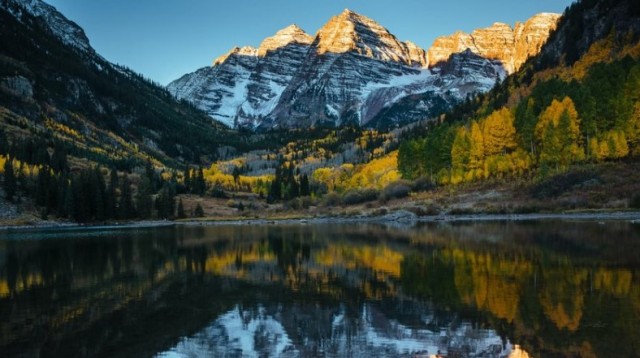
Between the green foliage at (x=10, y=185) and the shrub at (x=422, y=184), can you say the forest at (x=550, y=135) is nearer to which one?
the shrub at (x=422, y=184)

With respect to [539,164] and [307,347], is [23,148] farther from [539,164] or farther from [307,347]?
[307,347]

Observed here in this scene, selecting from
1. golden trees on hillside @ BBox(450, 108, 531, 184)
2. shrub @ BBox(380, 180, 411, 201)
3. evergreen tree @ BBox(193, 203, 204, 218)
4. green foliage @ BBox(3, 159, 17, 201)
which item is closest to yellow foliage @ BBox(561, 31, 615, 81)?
golden trees on hillside @ BBox(450, 108, 531, 184)

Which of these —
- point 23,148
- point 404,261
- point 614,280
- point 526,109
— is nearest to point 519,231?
point 404,261

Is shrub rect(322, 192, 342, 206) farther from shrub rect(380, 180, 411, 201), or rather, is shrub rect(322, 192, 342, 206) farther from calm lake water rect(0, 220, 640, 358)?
calm lake water rect(0, 220, 640, 358)

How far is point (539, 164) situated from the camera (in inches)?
3932

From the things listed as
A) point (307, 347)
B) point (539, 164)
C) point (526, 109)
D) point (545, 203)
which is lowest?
point (307, 347)

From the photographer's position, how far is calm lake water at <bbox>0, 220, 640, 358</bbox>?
17.8 m

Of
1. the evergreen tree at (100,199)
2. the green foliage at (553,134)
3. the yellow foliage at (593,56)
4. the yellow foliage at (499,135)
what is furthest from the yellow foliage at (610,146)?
the evergreen tree at (100,199)

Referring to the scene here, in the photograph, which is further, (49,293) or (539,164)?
(539,164)

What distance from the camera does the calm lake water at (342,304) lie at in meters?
17.8

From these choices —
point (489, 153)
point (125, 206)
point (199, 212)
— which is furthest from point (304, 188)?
point (489, 153)

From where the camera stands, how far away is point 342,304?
24.5 m

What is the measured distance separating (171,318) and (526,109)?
101m

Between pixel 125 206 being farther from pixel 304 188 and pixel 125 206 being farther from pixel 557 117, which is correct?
pixel 557 117
